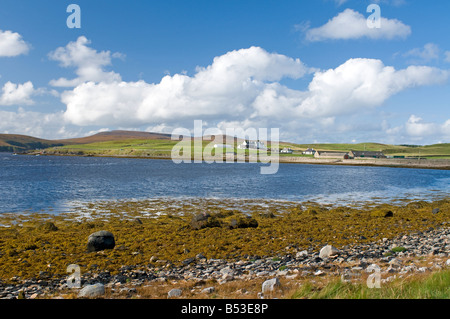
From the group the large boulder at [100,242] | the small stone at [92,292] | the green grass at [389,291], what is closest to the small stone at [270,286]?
the green grass at [389,291]

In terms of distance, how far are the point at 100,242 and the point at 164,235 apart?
4481 millimetres

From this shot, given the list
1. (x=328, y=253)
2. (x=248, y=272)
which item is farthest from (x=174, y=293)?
(x=328, y=253)

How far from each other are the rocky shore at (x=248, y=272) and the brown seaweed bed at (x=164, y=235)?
0.86 meters

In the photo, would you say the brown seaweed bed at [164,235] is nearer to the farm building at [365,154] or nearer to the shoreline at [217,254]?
the shoreline at [217,254]

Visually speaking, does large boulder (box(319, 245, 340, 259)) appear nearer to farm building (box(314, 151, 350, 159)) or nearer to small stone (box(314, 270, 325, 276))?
small stone (box(314, 270, 325, 276))

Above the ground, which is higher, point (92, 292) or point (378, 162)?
point (378, 162)

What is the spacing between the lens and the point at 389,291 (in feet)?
27.0

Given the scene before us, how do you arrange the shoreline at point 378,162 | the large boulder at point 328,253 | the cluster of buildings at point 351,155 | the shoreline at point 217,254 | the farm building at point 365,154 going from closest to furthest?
the shoreline at point 217,254, the large boulder at point 328,253, the shoreline at point 378,162, the cluster of buildings at point 351,155, the farm building at point 365,154

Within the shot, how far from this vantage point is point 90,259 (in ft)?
50.3

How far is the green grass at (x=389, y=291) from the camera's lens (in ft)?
25.9

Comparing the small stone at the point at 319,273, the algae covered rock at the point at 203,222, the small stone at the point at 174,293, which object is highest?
the small stone at the point at 174,293

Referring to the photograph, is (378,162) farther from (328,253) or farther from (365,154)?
(328,253)
